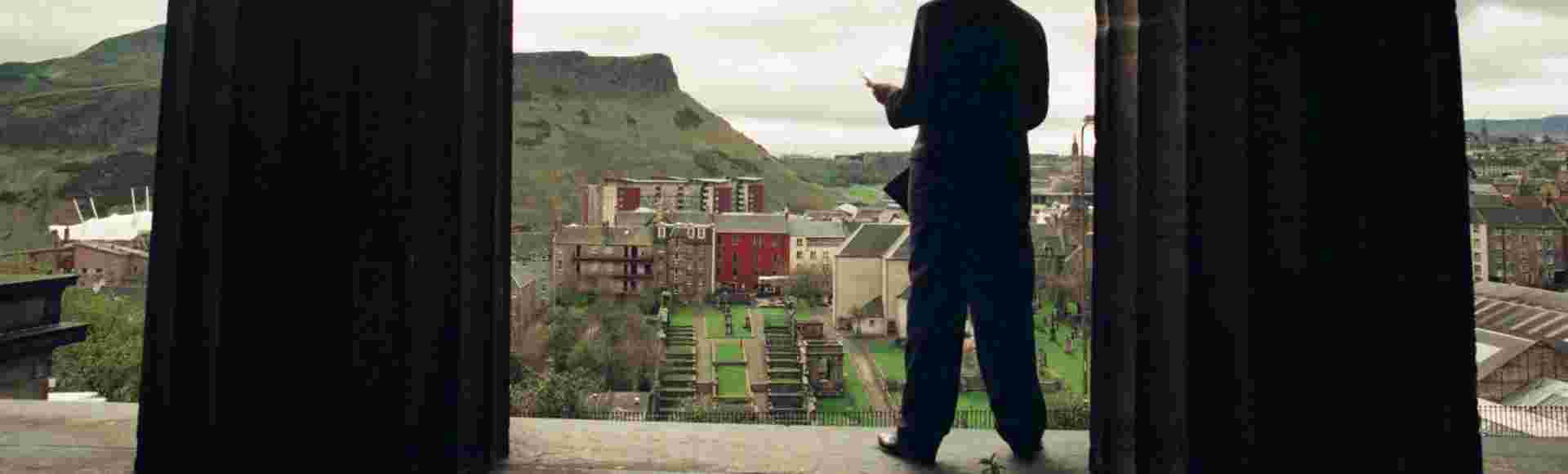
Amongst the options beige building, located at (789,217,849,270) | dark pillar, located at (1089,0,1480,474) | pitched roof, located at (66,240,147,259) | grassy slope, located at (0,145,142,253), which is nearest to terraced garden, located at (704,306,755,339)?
beige building, located at (789,217,849,270)

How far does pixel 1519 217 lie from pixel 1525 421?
3.67ft

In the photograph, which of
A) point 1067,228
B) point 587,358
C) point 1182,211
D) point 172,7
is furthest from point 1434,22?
point 172,7

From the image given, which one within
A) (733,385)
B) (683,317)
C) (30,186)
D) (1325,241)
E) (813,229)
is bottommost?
(733,385)

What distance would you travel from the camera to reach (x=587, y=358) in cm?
532

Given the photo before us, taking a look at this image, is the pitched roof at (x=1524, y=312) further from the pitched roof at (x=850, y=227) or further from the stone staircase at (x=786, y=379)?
the stone staircase at (x=786, y=379)

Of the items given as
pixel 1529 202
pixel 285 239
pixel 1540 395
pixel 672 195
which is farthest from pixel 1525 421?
pixel 285 239

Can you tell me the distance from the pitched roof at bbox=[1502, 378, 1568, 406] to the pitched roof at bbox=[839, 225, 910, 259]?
3217 millimetres

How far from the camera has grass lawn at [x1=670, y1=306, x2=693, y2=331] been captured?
531 cm

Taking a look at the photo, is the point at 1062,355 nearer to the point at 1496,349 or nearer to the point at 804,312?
the point at 804,312

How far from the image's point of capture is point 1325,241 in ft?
11.2

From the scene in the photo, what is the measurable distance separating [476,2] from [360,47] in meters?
0.67

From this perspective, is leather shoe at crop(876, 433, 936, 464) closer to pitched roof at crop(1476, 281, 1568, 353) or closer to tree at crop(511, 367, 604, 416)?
tree at crop(511, 367, 604, 416)

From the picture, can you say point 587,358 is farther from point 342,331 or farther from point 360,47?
point 360,47

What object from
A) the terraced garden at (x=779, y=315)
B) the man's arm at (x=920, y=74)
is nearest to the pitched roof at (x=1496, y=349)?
the man's arm at (x=920, y=74)
